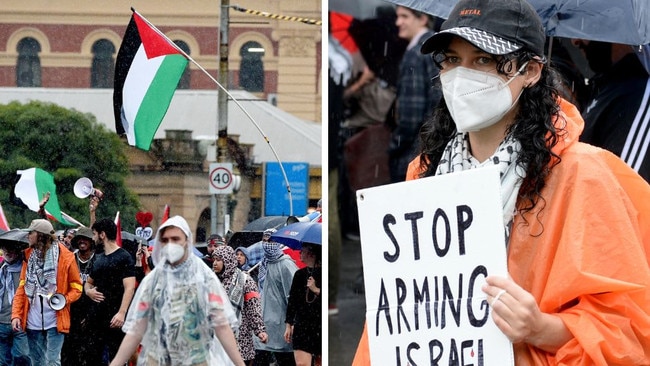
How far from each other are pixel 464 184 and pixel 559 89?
393 millimetres

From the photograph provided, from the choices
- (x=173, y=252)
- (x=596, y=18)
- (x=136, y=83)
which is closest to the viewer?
(x=596, y=18)

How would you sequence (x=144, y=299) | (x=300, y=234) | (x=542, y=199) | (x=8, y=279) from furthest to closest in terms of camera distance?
(x=8, y=279), (x=300, y=234), (x=144, y=299), (x=542, y=199)

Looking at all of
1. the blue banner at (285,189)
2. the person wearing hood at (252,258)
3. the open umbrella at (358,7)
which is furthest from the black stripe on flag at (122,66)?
the open umbrella at (358,7)

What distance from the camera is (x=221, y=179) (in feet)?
28.3

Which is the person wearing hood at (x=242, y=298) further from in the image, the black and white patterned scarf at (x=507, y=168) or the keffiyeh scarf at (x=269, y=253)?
the black and white patterned scarf at (x=507, y=168)

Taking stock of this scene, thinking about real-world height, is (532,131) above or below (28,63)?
below

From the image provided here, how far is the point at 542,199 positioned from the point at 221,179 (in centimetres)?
610

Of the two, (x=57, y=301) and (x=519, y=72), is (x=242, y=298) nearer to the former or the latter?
(x=57, y=301)

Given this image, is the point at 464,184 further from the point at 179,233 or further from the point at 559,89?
the point at 179,233

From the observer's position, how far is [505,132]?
9.25ft

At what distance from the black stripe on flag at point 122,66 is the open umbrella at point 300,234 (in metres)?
1.35

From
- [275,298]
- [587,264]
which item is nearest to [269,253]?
[275,298]

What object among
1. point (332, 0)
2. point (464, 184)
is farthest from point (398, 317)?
point (332, 0)

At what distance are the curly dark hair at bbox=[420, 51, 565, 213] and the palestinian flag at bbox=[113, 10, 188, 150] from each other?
5.85 meters
